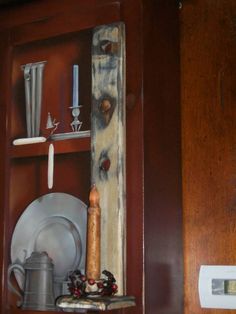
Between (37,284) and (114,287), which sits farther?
(37,284)

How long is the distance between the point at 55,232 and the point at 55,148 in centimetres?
20

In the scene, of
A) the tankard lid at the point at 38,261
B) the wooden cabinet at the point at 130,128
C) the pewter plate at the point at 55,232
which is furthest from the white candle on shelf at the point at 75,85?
the tankard lid at the point at 38,261

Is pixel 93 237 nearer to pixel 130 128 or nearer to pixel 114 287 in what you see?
pixel 114 287

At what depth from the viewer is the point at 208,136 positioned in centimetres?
151

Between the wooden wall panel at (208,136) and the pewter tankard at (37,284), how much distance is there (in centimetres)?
36

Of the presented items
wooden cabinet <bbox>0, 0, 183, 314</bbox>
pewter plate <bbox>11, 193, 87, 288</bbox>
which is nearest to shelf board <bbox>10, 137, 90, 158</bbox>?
wooden cabinet <bbox>0, 0, 183, 314</bbox>

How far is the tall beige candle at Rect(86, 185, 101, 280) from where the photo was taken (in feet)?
3.98

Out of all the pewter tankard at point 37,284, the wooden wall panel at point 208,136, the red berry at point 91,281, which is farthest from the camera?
the wooden wall panel at point 208,136

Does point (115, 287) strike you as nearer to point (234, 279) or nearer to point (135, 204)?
point (135, 204)

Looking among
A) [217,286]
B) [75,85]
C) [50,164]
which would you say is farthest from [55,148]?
[217,286]

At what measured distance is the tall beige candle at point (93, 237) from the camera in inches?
47.7

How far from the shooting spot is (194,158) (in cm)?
151

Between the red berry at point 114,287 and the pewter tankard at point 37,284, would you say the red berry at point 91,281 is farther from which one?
the pewter tankard at point 37,284

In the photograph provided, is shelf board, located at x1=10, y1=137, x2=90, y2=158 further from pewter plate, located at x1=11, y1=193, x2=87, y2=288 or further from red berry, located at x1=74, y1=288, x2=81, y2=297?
red berry, located at x1=74, y1=288, x2=81, y2=297
